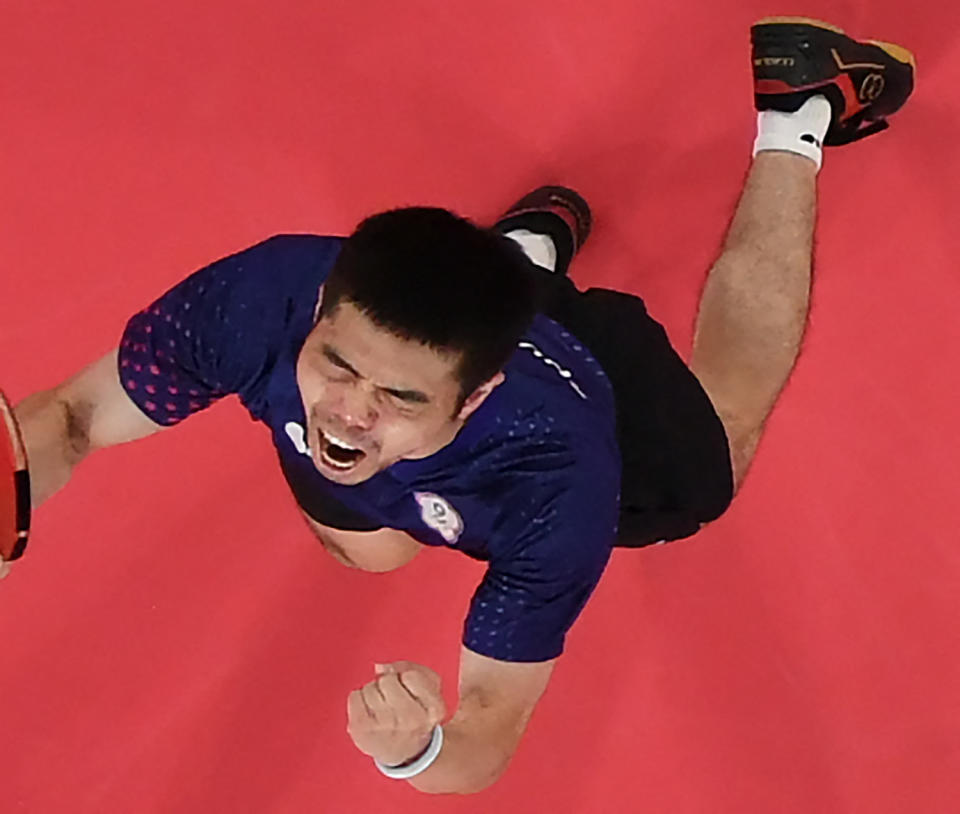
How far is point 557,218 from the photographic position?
1.26m

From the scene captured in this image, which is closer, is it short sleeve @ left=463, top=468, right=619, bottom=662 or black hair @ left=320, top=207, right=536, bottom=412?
black hair @ left=320, top=207, right=536, bottom=412

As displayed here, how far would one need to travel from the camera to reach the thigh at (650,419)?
A: 1031 millimetres

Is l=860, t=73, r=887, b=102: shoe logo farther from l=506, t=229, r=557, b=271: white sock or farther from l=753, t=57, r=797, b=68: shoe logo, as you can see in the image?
l=506, t=229, r=557, b=271: white sock

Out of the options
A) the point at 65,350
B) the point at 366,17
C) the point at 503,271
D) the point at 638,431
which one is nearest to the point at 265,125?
the point at 366,17


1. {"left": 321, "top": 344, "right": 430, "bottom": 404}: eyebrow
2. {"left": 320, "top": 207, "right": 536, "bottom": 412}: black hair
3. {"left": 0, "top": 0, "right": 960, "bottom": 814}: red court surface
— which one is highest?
{"left": 320, "top": 207, "right": 536, "bottom": 412}: black hair

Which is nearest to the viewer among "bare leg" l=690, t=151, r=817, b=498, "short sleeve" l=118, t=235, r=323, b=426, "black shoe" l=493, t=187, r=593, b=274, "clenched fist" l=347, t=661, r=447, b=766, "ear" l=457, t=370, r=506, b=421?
"clenched fist" l=347, t=661, r=447, b=766

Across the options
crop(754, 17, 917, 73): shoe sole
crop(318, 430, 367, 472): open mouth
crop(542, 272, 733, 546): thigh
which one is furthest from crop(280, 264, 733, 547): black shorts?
crop(754, 17, 917, 73): shoe sole

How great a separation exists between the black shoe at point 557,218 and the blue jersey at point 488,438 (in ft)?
1.11

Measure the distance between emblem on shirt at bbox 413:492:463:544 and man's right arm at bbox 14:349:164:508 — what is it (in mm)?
226

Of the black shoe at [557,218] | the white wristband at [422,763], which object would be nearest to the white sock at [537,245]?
the black shoe at [557,218]

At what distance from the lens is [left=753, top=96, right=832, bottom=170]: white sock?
1206 millimetres

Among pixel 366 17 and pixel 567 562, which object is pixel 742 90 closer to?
pixel 366 17

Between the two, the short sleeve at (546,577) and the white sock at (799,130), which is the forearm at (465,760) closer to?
the short sleeve at (546,577)

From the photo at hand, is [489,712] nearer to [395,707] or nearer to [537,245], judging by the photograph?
[395,707]
